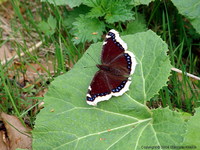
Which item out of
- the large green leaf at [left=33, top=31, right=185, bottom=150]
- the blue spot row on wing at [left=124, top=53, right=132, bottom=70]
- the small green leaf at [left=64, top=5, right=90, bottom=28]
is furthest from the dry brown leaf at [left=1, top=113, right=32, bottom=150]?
the small green leaf at [left=64, top=5, right=90, bottom=28]

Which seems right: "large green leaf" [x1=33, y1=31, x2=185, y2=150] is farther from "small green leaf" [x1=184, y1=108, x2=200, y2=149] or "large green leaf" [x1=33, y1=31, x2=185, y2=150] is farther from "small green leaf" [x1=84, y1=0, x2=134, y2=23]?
"small green leaf" [x1=84, y1=0, x2=134, y2=23]

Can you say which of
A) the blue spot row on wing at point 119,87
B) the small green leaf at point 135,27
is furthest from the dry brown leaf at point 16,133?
the small green leaf at point 135,27

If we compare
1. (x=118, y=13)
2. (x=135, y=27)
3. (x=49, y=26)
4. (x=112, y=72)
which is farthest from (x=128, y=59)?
(x=49, y=26)

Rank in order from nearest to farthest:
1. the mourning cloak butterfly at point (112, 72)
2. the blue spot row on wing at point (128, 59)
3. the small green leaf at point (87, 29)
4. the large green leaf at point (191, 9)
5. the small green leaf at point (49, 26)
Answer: the mourning cloak butterfly at point (112, 72), the blue spot row on wing at point (128, 59), the large green leaf at point (191, 9), the small green leaf at point (87, 29), the small green leaf at point (49, 26)

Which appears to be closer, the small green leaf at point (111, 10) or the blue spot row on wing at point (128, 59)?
the blue spot row on wing at point (128, 59)

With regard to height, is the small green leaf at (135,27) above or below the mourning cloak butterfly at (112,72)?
above

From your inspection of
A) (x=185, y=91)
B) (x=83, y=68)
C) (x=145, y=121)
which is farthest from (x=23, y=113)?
(x=185, y=91)

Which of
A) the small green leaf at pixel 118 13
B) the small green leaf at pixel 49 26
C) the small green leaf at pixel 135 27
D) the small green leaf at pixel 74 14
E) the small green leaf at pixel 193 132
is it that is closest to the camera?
the small green leaf at pixel 193 132

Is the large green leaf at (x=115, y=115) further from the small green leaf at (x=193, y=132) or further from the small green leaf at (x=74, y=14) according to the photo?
the small green leaf at (x=74, y=14)
